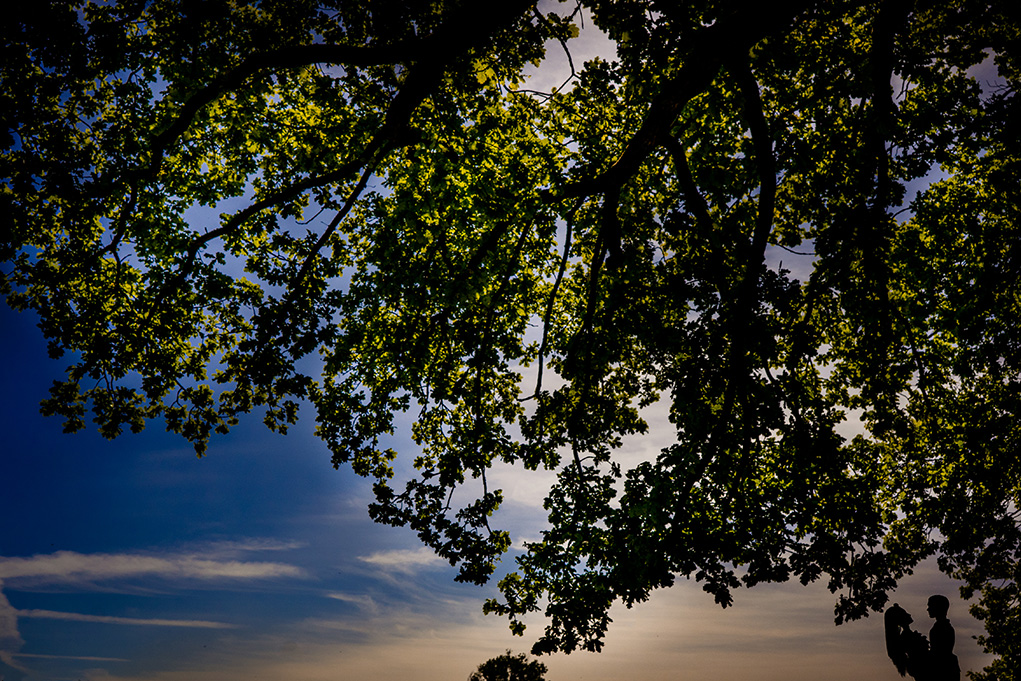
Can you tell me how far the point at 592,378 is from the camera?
1042cm

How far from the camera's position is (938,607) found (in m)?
6.44

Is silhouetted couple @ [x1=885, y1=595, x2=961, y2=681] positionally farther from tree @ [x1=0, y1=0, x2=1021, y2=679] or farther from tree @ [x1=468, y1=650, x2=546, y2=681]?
tree @ [x1=468, y1=650, x2=546, y2=681]

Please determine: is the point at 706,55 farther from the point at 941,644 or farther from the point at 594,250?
the point at 941,644

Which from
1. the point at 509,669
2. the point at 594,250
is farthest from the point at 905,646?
the point at 509,669

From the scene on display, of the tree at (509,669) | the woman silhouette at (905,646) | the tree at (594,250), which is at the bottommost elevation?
the tree at (509,669)

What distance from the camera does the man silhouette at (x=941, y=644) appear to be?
238 inches

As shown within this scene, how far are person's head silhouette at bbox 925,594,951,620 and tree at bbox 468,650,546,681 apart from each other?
4487 cm

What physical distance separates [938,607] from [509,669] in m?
45.8

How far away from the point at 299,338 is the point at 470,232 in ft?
14.5

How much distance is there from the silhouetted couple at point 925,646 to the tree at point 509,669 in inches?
1756

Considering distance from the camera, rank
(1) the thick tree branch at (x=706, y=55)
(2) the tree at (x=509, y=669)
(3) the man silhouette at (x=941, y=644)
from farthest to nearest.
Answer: (2) the tree at (x=509, y=669)
(1) the thick tree branch at (x=706, y=55)
(3) the man silhouette at (x=941, y=644)

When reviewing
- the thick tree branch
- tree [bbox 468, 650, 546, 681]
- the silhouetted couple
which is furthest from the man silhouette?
tree [bbox 468, 650, 546, 681]

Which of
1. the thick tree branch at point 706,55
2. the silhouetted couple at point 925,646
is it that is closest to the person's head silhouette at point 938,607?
the silhouetted couple at point 925,646

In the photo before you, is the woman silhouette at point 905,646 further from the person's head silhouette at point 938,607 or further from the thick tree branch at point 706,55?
the thick tree branch at point 706,55
